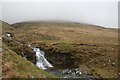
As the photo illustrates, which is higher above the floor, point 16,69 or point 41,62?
point 16,69

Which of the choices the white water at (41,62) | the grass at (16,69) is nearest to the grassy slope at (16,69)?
the grass at (16,69)

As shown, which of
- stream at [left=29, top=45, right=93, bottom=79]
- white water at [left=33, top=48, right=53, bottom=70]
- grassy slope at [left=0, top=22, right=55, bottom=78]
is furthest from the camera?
white water at [left=33, top=48, right=53, bottom=70]

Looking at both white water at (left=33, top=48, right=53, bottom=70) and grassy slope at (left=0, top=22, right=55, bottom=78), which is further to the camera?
white water at (left=33, top=48, right=53, bottom=70)

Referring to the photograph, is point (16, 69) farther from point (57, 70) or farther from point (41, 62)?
point (41, 62)

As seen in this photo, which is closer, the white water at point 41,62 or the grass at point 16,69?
the grass at point 16,69

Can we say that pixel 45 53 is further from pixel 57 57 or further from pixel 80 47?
pixel 80 47

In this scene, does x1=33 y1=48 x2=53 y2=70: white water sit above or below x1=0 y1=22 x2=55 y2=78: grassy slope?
below

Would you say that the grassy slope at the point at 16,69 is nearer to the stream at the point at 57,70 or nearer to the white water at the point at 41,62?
the stream at the point at 57,70

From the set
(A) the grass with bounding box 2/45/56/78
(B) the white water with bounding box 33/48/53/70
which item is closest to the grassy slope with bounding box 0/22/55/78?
(A) the grass with bounding box 2/45/56/78

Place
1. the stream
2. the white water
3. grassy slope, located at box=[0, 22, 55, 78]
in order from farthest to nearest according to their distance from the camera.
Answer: the white water
the stream
grassy slope, located at box=[0, 22, 55, 78]

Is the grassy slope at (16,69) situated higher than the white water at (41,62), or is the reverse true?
the grassy slope at (16,69)

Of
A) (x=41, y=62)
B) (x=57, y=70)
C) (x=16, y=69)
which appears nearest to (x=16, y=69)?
(x=16, y=69)

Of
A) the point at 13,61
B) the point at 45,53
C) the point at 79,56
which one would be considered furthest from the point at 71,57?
the point at 13,61

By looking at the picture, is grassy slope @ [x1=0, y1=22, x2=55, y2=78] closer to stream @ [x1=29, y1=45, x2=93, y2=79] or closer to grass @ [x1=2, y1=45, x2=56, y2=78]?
grass @ [x1=2, y1=45, x2=56, y2=78]
